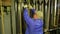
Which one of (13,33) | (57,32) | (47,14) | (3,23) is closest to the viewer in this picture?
(3,23)

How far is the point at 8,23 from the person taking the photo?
1470 millimetres

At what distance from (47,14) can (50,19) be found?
0.11 meters

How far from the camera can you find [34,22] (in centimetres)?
155

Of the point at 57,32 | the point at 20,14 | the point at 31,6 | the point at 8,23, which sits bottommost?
the point at 57,32

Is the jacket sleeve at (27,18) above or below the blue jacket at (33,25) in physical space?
above

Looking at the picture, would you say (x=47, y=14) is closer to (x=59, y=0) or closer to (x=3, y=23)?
(x=59, y=0)

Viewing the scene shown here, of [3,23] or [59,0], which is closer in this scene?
[3,23]

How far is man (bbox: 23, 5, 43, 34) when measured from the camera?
1529mm

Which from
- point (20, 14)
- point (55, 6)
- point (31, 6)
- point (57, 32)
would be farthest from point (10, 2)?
point (57, 32)

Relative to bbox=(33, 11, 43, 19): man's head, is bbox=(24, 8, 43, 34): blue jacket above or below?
below

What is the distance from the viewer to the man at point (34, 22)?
1.53 metres

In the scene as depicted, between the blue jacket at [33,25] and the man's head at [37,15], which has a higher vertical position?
the man's head at [37,15]

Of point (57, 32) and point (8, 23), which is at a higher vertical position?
point (8, 23)

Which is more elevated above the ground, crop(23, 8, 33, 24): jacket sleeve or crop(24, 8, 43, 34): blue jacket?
crop(23, 8, 33, 24): jacket sleeve
